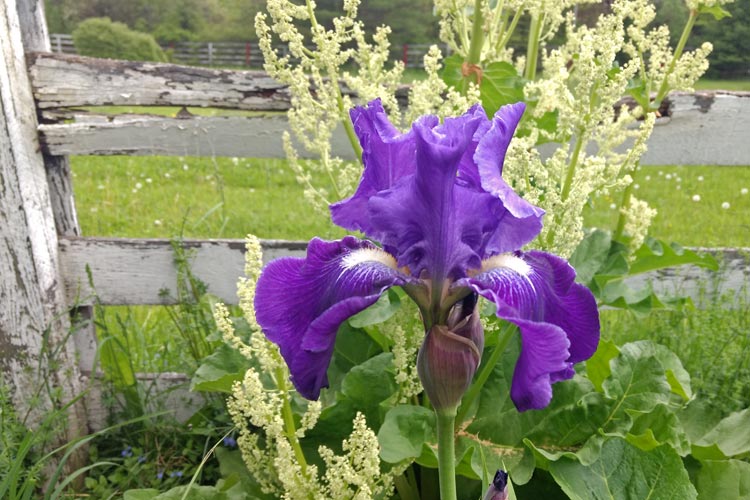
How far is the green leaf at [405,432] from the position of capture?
1519mm

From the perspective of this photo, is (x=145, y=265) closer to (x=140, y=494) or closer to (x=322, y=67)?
(x=140, y=494)

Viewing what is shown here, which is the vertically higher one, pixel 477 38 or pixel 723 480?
pixel 477 38

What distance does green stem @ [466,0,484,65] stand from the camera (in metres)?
1.96

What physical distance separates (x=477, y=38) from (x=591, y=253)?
70cm

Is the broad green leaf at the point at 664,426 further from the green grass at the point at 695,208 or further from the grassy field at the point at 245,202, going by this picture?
the grassy field at the point at 245,202

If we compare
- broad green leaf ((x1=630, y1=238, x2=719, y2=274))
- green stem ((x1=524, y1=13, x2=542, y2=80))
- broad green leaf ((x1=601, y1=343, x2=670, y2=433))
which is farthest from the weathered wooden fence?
broad green leaf ((x1=601, y1=343, x2=670, y2=433))

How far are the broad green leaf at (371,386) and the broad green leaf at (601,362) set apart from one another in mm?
573

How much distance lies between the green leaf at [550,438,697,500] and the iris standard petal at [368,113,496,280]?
0.72m

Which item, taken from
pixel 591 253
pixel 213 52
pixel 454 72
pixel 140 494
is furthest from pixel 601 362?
pixel 213 52

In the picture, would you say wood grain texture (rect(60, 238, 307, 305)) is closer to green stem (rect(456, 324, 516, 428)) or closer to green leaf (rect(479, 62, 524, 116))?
green leaf (rect(479, 62, 524, 116))

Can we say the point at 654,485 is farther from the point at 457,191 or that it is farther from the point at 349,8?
the point at 349,8

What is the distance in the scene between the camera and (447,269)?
38.6 inches

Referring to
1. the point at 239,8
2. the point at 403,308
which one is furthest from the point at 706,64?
the point at 239,8

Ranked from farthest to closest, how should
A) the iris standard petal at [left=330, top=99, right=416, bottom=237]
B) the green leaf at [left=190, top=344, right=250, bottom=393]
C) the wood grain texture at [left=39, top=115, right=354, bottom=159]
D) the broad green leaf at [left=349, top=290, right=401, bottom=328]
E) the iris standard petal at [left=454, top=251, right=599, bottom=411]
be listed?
the wood grain texture at [left=39, top=115, right=354, bottom=159] < the green leaf at [left=190, top=344, right=250, bottom=393] < the broad green leaf at [left=349, top=290, right=401, bottom=328] < the iris standard petal at [left=330, top=99, right=416, bottom=237] < the iris standard petal at [left=454, top=251, right=599, bottom=411]
